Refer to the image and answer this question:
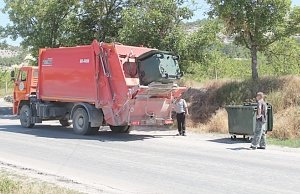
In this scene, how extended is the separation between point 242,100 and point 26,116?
29.8 ft

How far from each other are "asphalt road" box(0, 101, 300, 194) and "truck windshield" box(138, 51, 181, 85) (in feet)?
6.80

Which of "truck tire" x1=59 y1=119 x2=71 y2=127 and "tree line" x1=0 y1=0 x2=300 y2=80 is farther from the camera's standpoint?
"truck tire" x1=59 y1=119 x2=71 y2=127

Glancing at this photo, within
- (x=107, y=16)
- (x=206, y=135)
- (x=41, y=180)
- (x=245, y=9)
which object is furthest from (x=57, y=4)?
(x=41, y=180)

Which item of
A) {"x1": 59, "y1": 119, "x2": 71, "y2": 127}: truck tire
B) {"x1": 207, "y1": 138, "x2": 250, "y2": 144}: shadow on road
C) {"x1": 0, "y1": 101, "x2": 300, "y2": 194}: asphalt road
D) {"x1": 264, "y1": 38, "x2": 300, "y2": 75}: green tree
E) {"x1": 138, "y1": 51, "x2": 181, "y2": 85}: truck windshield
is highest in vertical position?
{"x1": 264, "y1": 38, "x2": 300, "y2": 75}: green tree

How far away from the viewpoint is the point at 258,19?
1995 centimetres

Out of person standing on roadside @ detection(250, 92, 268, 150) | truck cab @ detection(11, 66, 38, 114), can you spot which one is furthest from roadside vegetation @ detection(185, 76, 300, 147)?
truck cab @ detection(11, 66, 38, 114)

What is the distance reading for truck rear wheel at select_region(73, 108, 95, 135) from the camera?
17.0 m

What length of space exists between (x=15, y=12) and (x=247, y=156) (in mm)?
21612

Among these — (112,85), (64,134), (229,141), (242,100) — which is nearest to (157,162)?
(229,141)

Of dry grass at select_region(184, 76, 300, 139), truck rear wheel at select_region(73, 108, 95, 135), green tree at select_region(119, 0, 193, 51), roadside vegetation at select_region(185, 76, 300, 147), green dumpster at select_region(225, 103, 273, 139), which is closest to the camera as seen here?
green dumpster at select_region(225, 103, 273, 139)

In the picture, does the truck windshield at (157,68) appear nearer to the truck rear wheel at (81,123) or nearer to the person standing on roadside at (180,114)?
the person standing on roadside at (180,114)

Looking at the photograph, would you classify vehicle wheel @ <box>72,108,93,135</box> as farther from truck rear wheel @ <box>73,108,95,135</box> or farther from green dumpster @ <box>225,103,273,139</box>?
green dumpster @ <box>225,103,273,139</box>

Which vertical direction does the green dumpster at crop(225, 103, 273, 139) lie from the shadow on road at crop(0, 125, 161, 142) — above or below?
above

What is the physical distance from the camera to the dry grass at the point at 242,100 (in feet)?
54.5
